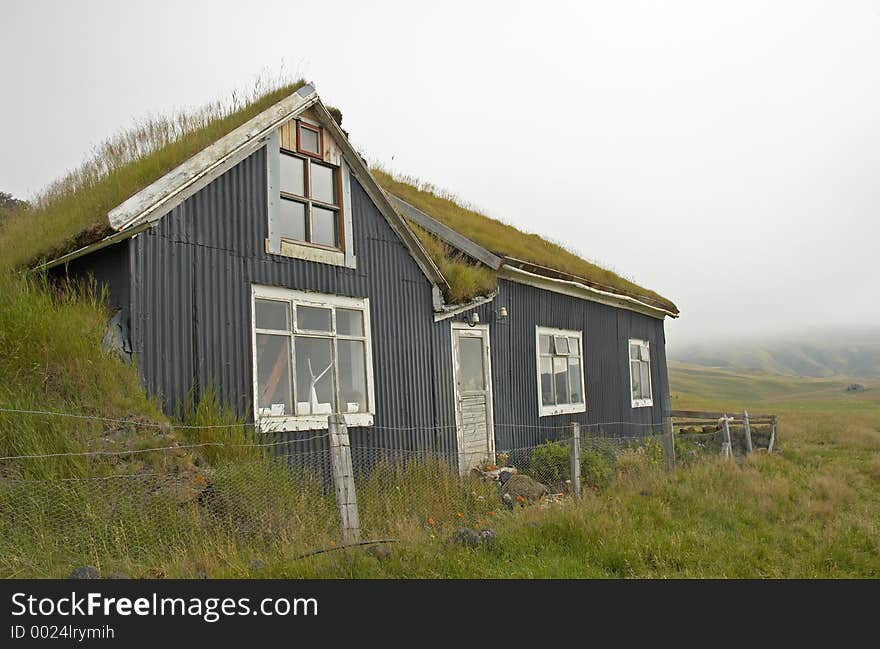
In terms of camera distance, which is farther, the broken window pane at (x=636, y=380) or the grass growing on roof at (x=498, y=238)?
the broken window pane at (x=636, y=380)

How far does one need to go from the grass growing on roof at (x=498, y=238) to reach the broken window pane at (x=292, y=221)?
295cm

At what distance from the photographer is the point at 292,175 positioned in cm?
994

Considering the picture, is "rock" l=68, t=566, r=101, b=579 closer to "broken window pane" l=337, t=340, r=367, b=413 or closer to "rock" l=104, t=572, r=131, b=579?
"rock" l=104, t=572, r=131, b=579

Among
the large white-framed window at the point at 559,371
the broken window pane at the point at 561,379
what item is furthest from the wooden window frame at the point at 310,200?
the broken window pane at the point at 561,379

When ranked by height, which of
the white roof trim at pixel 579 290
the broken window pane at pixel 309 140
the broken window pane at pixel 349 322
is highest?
the broken window pane at pixel 309 140

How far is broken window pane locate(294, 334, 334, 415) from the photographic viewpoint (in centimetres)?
949

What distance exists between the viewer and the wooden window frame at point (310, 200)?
32.1 ft

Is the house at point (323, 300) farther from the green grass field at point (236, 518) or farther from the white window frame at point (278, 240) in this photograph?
the green grass field at point (236, 518)

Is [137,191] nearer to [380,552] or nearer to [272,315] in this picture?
[272,315]

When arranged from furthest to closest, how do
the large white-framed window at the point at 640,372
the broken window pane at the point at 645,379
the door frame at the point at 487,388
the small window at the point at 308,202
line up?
the broken window pane at the point at 645,379, the large white-framed window at the point at 640,372, the door frame at the point at 487,388, the small window at the point at 308,202

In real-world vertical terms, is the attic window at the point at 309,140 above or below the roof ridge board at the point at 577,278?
above

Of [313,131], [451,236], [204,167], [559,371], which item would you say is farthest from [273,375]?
[559,371]
